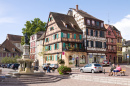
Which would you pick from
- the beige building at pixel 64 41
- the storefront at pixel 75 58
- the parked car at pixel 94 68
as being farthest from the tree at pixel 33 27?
the parked car at pixel 94 68

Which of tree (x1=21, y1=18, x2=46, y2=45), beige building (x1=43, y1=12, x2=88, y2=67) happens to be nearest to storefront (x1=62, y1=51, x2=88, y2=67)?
beige building (x1=43, y1=12, x2=88, y2=67)

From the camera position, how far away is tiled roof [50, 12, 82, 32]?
1782 inches

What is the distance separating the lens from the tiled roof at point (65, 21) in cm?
4526

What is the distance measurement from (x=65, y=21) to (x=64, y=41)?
20.8 feet

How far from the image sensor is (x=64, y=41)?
43531 millimetres

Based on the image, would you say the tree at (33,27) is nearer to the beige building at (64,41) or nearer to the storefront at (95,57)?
the beige building at (64,41)

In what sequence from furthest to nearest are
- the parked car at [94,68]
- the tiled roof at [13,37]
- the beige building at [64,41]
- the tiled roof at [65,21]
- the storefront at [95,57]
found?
the tiled roof at [13,37] < the storefront at [95,57] < the tiled roof at [65,21] < the beige building at [64,41] < the parked car at [94,68]

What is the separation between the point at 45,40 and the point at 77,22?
10.2 metres

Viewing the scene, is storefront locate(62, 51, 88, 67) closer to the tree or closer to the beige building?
the beige building

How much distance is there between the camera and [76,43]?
4641cm

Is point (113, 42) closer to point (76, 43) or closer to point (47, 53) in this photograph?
point (76, 43)

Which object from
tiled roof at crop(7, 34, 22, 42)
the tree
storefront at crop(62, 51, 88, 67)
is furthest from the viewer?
tiled roof at crop(7, 34, 22, 42)

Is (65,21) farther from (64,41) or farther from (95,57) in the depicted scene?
(95,57)

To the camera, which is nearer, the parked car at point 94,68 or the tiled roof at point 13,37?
the parked car at point 94,68
